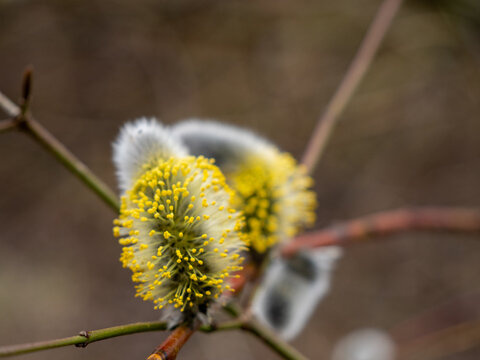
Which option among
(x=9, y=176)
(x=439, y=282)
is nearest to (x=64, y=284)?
(x=9, y=176)

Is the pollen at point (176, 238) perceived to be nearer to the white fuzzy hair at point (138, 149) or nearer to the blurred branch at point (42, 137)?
the white fuzzy hair at point (138, 149)

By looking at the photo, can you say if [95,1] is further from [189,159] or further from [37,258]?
[189,159]

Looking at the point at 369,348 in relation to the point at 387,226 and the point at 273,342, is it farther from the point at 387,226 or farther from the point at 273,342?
the point at 273,342

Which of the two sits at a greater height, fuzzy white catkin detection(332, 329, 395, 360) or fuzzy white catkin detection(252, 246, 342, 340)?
fuzzy white catkin detection(332, 329, 395, 360)

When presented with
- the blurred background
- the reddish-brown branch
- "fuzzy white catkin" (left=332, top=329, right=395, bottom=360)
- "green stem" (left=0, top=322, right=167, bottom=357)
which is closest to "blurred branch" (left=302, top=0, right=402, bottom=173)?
the reddish-brown branch

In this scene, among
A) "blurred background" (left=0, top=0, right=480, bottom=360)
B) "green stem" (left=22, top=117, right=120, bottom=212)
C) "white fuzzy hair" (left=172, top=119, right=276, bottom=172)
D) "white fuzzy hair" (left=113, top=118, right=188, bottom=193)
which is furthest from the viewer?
"blurred background" (left=0, top=0, right=480, bottom=360)

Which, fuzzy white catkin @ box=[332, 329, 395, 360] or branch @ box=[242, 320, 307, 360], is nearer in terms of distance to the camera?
branch @ box=[242, 320, 307, 360]

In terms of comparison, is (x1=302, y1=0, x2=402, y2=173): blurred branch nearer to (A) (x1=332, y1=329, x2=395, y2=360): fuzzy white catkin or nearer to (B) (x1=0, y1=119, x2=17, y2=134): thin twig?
(B) (x1=0, y1=119, x2=17, y2=134): thin twig
